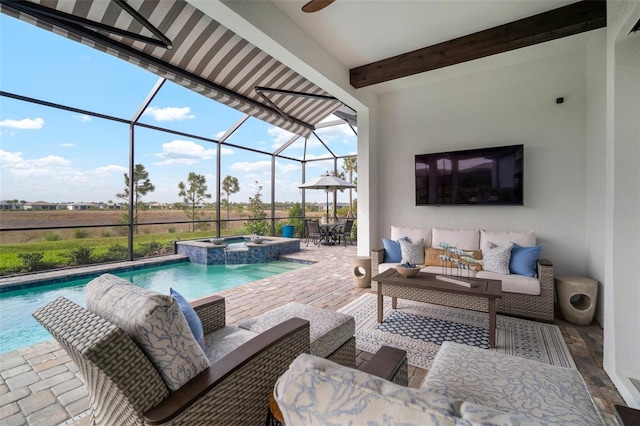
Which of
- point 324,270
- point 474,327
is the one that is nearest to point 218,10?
point 474,327

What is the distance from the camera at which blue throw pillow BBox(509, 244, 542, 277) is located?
3.40 meters

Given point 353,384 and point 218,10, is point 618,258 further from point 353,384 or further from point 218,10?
point 218,10

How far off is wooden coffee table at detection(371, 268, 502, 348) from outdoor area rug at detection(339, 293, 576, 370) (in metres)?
0.22

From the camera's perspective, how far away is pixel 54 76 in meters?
7.45

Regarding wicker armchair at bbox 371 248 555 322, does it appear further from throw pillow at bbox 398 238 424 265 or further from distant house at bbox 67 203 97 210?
distant house at bbox 67 203 97 210

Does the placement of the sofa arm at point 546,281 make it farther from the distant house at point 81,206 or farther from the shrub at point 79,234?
the shrub at point 79,234

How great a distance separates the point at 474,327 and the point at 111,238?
10.8 meters

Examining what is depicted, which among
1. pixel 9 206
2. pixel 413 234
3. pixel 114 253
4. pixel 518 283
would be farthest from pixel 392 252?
pixel 9 206

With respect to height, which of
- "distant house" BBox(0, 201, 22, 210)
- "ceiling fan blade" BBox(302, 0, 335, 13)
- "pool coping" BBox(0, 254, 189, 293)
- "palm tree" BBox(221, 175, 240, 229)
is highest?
"ceiling fan blade" BBox(302, 0, 335, 13)

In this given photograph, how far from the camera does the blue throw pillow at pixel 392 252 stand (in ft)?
13.7

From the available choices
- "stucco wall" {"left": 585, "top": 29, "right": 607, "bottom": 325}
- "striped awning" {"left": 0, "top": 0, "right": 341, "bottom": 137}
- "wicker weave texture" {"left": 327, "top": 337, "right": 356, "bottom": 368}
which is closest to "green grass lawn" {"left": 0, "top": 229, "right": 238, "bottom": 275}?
"striped awning" {"left": 0, "top": 0, "right": 341, "bottom": 137}

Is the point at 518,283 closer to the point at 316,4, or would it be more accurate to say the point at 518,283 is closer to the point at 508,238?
the point at 508,238

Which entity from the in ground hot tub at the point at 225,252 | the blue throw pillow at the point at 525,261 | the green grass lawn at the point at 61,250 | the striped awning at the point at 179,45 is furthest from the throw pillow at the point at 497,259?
the green grass lawn at the point at 61,250

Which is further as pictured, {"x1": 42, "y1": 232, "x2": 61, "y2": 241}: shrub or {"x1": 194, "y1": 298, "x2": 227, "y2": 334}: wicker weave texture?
{"x1": 42, "y1": 232, "x2": 61, "y2": 241}: shrub
